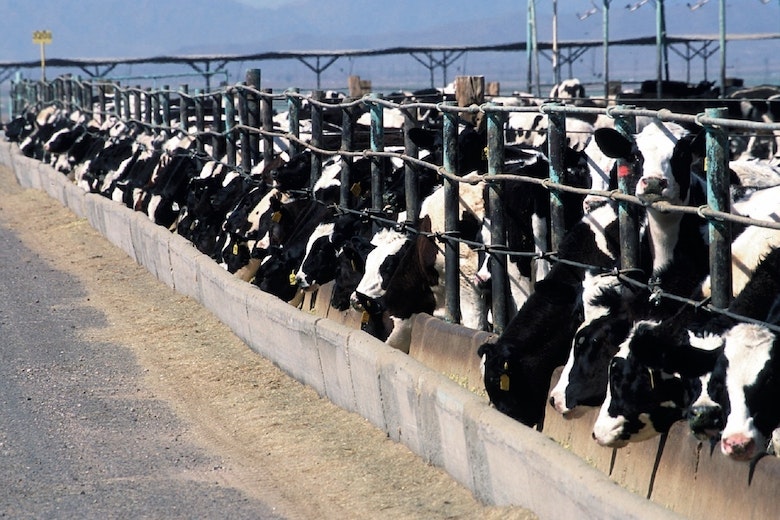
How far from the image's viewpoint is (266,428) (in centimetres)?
830

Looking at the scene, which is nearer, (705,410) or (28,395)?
(705,410)

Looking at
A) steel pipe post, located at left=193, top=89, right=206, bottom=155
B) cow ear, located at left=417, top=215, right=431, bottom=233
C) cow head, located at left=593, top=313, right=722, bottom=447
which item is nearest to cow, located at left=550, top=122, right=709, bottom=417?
cow head, located at left=593, top=313, right=722, bottom=447

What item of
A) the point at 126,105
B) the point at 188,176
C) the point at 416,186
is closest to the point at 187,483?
the point at 416,186

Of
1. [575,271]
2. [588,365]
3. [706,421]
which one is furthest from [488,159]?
[706,421]

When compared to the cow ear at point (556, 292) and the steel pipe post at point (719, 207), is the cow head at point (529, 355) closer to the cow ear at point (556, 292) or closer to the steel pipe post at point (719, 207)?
the cow ear at point (556, 292)

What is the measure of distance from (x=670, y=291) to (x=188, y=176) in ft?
38.6

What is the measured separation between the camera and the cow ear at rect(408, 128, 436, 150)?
9.91m

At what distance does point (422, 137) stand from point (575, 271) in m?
2.71

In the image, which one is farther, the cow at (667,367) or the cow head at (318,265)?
the cow head at (318,265)

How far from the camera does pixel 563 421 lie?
6809mm

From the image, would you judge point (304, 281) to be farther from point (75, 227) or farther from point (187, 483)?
point (75, 227)

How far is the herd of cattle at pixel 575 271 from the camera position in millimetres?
5785

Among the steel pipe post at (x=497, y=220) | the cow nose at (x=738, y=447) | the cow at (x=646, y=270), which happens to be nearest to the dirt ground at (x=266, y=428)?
the cow at (x=646, y=270)

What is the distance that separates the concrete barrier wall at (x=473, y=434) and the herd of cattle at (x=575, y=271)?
18cm
